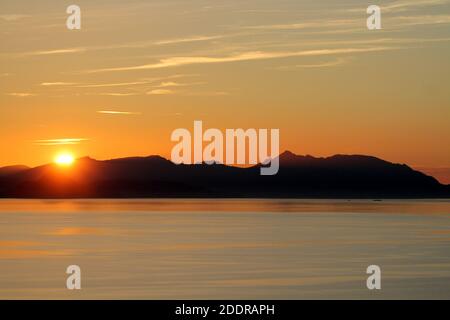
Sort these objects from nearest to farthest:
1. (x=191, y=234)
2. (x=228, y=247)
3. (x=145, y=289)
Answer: (x=145, y=289)
(x=228, y=247)
(x=191, y=234)

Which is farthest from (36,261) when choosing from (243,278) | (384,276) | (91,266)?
(384,276)

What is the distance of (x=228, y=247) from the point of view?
5738 cm

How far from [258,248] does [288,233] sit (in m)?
19.9

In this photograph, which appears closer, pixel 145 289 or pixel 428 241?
pixel 145 289

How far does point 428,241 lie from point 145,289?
32.6 meters

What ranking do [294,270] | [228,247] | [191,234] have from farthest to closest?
[191,234] < [228,247] < [294,270]
